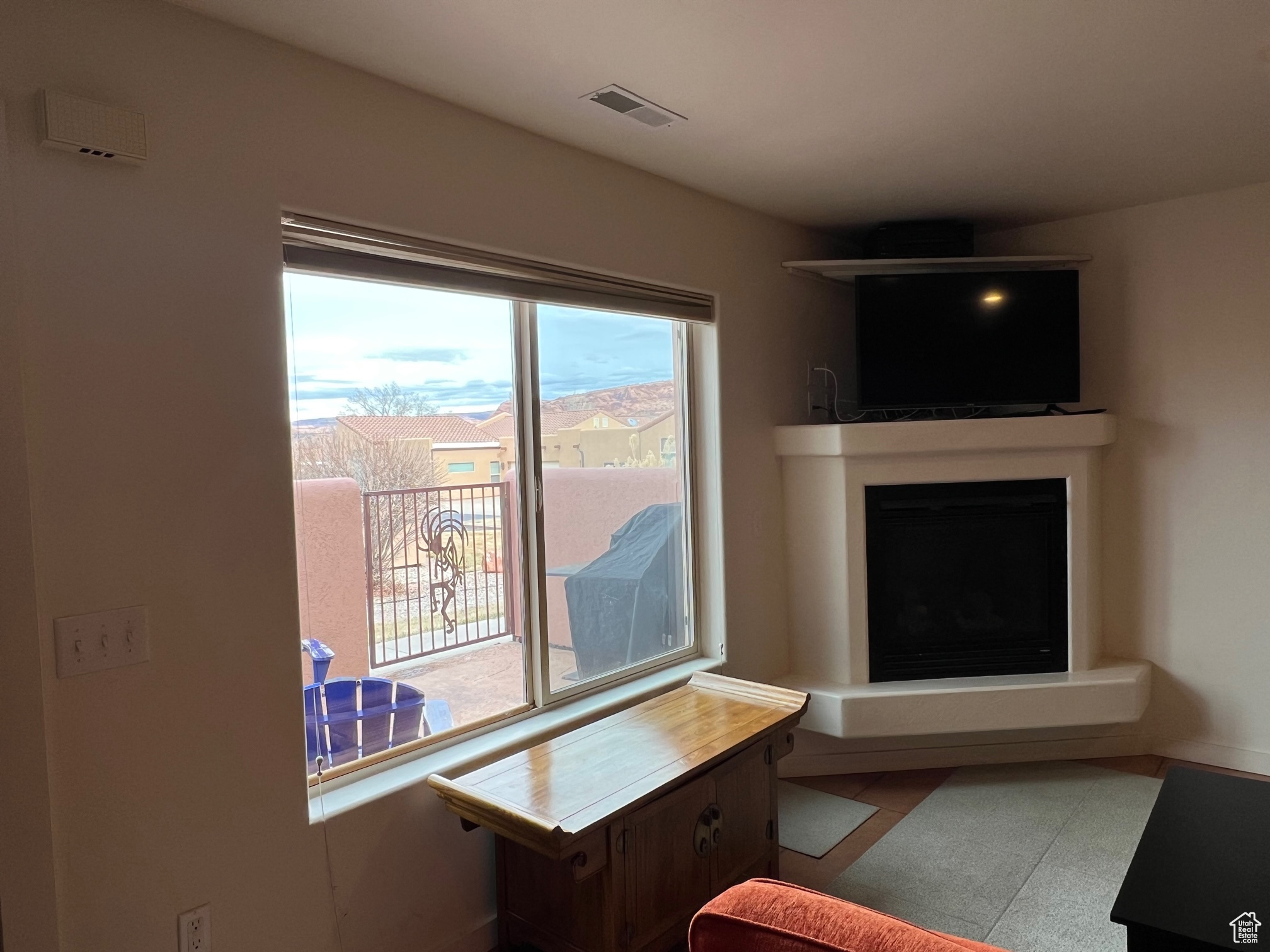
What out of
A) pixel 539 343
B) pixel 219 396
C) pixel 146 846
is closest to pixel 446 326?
pixel 539 343

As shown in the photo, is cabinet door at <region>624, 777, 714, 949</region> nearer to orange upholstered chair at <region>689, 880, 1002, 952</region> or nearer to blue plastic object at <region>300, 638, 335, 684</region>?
blue plastic object at <region>300, 638, 335, 684</region>

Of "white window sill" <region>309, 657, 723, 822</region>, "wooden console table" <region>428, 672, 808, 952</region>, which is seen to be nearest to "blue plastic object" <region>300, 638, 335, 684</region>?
"white window sill" <region>309, 657, 723, 822</region>

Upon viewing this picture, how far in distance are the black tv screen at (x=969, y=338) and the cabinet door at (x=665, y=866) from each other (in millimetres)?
2005

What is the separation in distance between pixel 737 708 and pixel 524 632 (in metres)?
0.74

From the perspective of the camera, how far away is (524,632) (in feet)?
8.94

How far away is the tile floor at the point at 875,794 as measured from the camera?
2.82 m

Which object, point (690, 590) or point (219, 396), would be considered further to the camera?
point (690, 590)

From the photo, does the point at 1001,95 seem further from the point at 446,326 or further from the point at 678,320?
the point at 446,326

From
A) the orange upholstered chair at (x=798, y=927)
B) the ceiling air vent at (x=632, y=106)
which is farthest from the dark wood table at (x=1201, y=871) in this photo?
the ceiling air vent at (x=632, y=106)

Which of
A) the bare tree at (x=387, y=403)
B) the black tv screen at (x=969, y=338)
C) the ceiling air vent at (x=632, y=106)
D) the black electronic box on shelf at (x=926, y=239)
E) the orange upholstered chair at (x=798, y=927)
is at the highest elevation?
the ceiling air vent at (x=632, y=106)

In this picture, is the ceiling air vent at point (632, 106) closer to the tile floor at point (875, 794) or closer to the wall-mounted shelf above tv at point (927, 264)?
the wall-mounted shelf above tv at point (927, 264)

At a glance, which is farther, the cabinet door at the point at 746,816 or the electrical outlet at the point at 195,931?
the cabinet door at the point at 746,816

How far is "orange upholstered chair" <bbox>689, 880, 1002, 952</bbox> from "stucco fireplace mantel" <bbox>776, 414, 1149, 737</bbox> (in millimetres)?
2513

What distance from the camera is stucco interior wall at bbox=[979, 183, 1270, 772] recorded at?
3.44 metres
